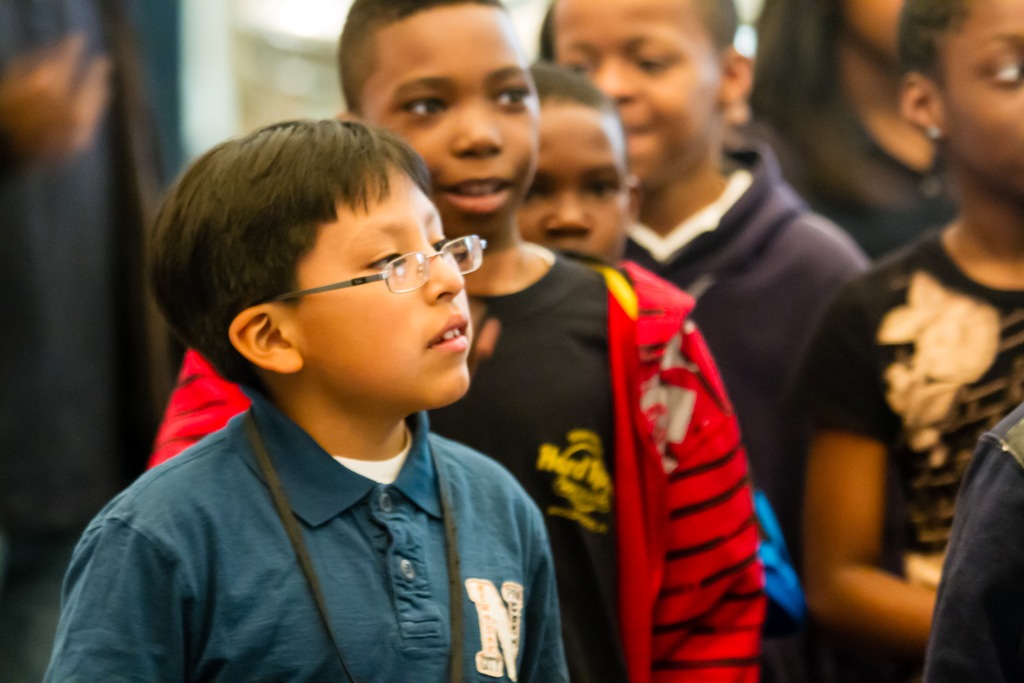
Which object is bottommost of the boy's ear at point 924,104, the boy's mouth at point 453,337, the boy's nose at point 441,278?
the boy's mouth at point 453,337

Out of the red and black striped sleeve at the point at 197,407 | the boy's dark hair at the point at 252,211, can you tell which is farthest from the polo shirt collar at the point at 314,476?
the red and black striped sleeve at the point at 197,407

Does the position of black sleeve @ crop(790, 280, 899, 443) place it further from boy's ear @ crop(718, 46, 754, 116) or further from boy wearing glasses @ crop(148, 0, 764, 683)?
boy's ear @ crop(718, 46, 754, 116)

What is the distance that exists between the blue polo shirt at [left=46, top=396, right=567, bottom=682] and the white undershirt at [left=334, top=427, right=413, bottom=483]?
2 cm

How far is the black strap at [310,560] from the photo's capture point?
151 cm

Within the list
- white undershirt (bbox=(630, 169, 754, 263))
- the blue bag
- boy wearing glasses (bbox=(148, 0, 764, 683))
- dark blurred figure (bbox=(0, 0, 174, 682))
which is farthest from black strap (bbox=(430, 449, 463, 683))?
dark blurred figure (bbox=(0, 0, 174, 682))

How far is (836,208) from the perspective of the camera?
321 centimetres

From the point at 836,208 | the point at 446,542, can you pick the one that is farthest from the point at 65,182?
the point at 446,542

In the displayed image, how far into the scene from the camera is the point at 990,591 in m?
1.49

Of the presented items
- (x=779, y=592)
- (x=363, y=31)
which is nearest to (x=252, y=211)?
(x=363, y=31)

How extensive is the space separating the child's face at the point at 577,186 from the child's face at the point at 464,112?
0.26 metres

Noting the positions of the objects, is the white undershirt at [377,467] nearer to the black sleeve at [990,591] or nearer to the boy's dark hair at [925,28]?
the black sleeve at [990,591]

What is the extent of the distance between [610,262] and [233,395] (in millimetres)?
689

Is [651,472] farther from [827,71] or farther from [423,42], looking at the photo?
[827,71]

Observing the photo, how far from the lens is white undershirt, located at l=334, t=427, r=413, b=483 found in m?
1.63
